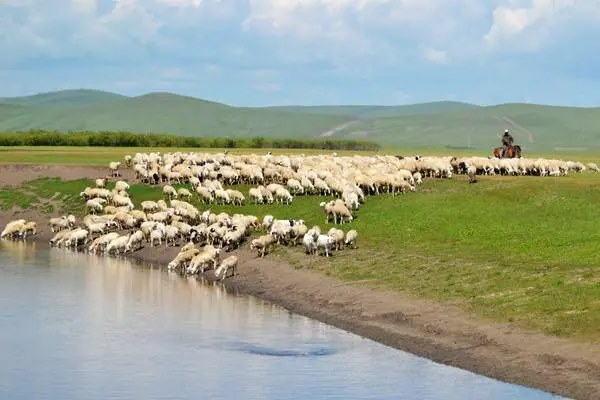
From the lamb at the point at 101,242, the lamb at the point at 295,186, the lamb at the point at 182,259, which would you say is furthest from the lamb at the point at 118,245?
the lamb at the point at 295,186

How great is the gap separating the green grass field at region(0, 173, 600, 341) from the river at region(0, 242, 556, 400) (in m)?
2.75

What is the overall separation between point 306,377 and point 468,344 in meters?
3.38

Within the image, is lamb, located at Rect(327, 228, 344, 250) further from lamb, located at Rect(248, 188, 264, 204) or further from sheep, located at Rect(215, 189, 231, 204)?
sheep, located at Rect(215, 189, 231, 204)

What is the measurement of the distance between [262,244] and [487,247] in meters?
6.69

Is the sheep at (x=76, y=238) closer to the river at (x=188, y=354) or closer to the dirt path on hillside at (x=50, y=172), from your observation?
the river at (x=188, y=354)

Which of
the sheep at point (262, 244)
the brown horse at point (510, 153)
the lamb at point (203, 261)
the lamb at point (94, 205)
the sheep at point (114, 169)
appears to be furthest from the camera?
the brown horse at point (510, 153)

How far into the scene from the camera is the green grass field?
25.9 meters

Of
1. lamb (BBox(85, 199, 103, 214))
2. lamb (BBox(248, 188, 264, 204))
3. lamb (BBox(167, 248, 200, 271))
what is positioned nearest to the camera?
lamb (BBox(167, 248, 200, 271))

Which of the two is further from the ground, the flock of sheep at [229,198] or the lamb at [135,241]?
the flock of sheep at [229,198]

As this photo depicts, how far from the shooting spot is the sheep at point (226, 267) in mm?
35688

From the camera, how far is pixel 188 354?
24719 millimetres

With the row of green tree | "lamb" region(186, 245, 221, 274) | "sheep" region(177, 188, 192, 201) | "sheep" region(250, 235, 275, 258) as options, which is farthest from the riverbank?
the row of green tree

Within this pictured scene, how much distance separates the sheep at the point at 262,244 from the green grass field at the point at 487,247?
42 cm

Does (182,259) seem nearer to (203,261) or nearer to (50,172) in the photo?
(203,261)
